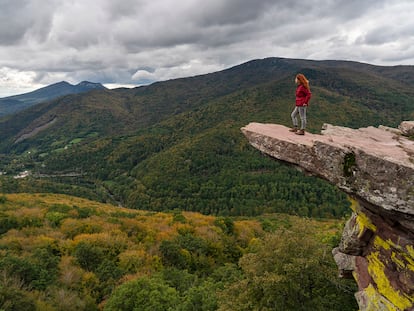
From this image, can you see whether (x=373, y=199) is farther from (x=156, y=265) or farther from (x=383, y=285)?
(x=156, y=265)

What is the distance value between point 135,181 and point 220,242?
15534 cm

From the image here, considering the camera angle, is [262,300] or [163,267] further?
[163,267]

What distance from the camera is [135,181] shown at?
181750 millimetres

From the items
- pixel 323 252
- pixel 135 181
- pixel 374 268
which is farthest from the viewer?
pixel 135 181

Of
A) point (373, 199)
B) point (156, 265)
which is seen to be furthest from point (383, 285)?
point (156, 265)

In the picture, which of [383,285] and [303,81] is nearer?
[383,285]

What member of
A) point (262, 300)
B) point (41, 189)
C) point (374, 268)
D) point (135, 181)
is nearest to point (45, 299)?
point (262, 300)

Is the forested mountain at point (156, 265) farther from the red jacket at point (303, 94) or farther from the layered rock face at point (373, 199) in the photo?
the red jacket at point (303, 94)

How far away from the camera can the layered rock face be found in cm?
880

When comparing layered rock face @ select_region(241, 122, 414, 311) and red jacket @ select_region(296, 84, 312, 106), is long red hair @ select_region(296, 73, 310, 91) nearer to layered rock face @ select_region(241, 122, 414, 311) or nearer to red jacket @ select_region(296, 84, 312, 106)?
red jacket @ select_region(296, 84, 312, 106)

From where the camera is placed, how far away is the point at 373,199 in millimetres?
9250

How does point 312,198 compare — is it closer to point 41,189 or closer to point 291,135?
point 291,135

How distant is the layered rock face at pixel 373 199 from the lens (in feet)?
28.9

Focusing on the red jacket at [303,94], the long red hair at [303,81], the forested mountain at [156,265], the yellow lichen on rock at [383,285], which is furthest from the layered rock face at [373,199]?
the long red hair at [303,81]
